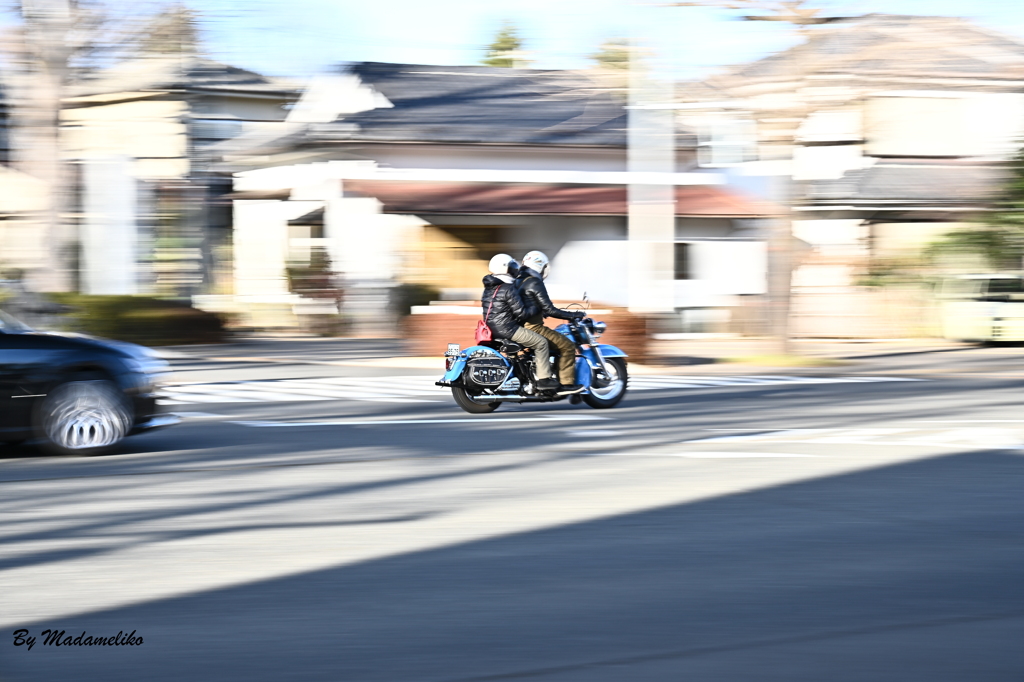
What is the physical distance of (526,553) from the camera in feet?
23.2

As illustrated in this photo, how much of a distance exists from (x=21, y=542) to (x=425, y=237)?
81.2ft

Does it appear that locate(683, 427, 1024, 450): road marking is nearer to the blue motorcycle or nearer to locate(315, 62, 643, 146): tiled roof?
the blue motorcycle

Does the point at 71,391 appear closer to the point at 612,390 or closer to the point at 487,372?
the point at 487,372

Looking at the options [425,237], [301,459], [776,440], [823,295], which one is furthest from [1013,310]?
[301,459]

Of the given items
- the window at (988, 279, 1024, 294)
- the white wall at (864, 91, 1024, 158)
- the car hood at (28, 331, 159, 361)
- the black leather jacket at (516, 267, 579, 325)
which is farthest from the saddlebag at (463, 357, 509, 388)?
the white wall at (864, 91, 1024, 158)

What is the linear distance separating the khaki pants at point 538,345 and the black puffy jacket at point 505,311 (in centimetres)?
8

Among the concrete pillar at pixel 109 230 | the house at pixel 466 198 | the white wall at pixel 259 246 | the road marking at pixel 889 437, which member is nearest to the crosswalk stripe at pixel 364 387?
the road marking at pixel 889 437

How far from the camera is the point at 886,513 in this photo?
8.30 meters

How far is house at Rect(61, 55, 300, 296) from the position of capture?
3150 cm

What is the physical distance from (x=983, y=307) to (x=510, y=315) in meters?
15.6

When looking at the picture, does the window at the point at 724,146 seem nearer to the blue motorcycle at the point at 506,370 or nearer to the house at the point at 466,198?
the house at the point at 466,198

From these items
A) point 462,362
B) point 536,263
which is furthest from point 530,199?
point 462,362

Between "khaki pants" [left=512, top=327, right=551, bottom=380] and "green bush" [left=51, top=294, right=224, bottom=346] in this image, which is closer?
"khaki pants" [left=512, top=327, right=551, bottom=380]

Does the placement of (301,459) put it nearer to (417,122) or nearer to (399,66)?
(417,122)
